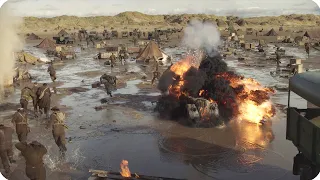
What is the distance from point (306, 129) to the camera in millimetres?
7309

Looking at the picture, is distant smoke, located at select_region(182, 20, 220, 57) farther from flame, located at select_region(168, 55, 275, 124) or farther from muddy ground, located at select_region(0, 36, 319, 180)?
muddy ground, located at select_region(0, 36, 319, 180)

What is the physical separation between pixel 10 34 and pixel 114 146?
1479cm

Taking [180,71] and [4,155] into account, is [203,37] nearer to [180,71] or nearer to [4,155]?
[180,71]

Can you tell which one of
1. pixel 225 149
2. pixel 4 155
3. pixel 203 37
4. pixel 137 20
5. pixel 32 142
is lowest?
pixel 225 149

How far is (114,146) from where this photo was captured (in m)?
11.2

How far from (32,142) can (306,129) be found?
19.4 ft

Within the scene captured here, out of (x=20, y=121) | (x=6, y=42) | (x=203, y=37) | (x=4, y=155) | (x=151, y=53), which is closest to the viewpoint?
(x=4, y=155)

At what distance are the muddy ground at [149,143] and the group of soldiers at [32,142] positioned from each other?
1.27 ft

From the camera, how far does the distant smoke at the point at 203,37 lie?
15.9 meters

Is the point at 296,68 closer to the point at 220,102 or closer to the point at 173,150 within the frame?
the point at 220,102

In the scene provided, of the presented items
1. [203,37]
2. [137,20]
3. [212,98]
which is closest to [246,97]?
[212,98]

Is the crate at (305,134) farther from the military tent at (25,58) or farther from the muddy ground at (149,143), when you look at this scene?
the military tent at (25,58)

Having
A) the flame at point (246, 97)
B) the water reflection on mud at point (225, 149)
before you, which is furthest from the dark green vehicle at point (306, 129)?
the flame at point (246, 97)

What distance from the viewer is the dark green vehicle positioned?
6840mm
